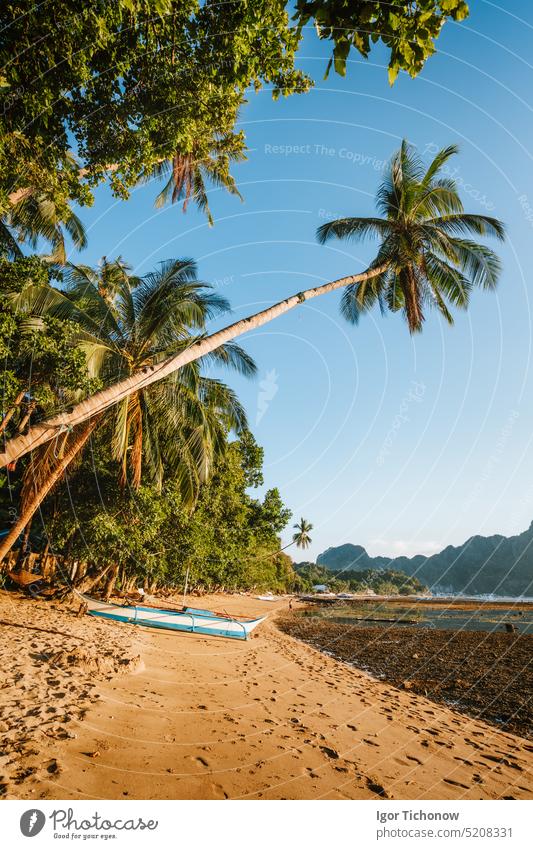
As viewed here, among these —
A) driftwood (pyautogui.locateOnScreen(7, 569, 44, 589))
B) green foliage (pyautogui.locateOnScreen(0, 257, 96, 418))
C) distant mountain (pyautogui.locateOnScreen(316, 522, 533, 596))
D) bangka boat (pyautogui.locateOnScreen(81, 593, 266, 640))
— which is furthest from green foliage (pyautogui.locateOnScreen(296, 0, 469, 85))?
distant mountain (pyautogui.locateOnScreen(316, 522, 533, 596))

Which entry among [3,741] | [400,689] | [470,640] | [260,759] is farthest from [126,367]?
[470,640]

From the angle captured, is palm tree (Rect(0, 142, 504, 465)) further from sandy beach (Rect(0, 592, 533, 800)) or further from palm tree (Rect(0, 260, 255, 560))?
sandy beach (Rect(0, 592, 533, 800))

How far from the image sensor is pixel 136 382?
18.0 ft

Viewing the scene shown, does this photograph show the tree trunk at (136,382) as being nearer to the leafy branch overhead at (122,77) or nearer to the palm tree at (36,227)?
the leafy branch overhead at (122,77)

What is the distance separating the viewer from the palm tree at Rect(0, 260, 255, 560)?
10375mm

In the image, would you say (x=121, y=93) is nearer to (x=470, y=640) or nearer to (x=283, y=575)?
(x=470, y=640)

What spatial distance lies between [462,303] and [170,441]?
10.7 m

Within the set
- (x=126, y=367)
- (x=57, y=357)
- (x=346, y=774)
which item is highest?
(x=126, y=367)

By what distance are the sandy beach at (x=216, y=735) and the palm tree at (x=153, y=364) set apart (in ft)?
15.7

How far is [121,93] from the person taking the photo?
6496mm

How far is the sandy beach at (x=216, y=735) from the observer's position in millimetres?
3424

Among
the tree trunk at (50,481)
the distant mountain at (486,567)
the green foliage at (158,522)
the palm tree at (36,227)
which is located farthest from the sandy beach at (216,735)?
the distant mountain at (486,567)

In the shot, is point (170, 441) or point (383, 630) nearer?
point (170, 441)

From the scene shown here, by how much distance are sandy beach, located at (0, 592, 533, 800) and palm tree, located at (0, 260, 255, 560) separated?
4.80m
